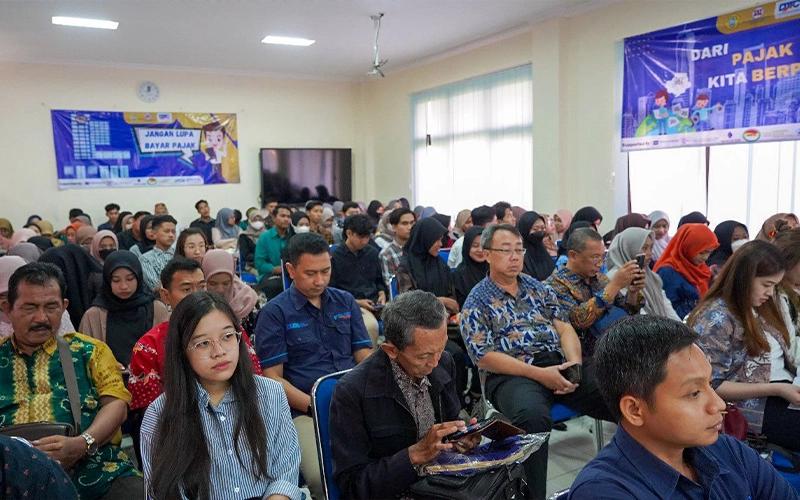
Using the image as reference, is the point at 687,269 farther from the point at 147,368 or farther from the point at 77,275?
the point at 77,275

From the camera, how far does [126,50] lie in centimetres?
838

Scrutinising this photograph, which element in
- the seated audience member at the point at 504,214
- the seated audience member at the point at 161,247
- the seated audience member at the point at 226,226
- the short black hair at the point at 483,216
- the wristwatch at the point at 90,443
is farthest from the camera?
the seated audience member at the point at 226,226

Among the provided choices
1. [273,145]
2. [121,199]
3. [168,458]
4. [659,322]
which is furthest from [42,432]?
[273,145]

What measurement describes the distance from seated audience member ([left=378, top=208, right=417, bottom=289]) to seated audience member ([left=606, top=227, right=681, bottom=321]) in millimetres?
1712

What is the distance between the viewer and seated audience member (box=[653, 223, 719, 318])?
11.3 feet

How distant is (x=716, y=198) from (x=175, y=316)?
19.3 ft

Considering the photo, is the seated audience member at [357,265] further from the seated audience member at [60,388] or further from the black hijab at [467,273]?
the seated audience member at [60,388]

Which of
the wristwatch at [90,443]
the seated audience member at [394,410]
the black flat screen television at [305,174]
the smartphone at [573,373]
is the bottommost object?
the smartphone at [573,373]

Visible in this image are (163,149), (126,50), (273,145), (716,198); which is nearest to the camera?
(716,198)

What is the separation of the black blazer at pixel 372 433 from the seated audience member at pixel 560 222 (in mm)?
5062

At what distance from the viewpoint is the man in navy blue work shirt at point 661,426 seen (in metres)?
1.14

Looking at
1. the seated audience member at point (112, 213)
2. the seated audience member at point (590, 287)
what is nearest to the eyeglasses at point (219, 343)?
the seated audience member at point (590, 287)

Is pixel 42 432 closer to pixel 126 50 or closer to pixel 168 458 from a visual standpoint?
pixel 168 458

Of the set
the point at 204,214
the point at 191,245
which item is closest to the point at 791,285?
the point at 191,245
